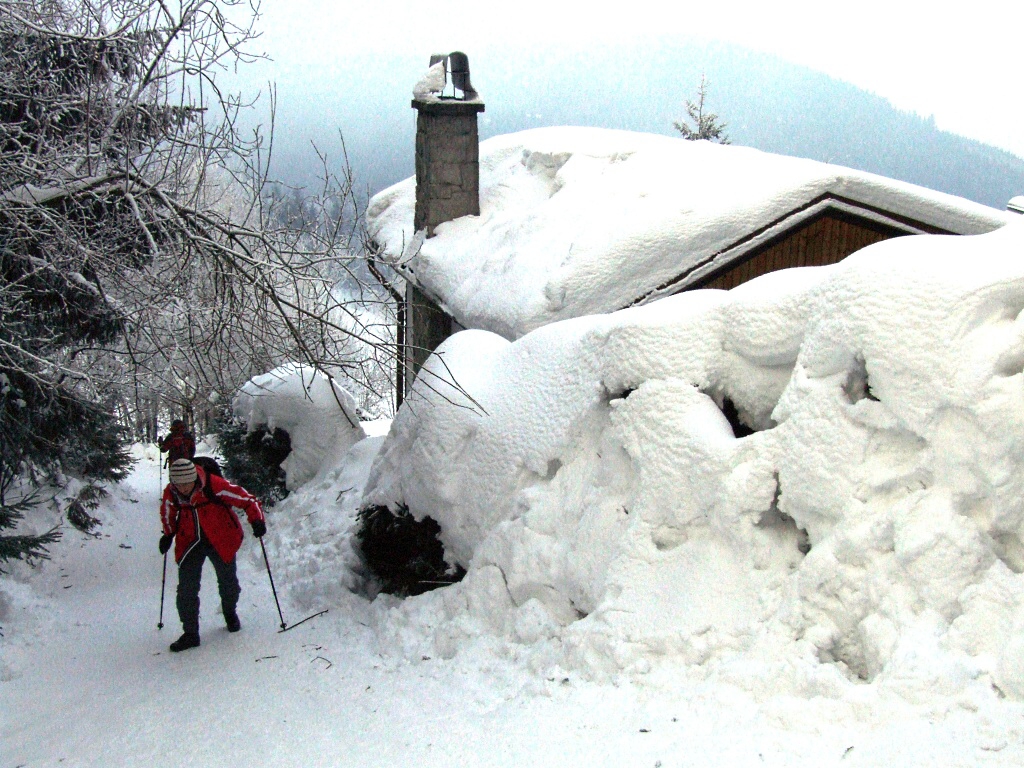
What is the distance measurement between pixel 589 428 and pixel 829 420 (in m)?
1.55

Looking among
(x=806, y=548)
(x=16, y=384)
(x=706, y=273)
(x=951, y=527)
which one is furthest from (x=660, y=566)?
(x=16, y=384)

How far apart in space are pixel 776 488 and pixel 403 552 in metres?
2.95

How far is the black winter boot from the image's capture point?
20.0 feet

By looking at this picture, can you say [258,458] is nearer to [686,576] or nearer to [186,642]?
[186,642]

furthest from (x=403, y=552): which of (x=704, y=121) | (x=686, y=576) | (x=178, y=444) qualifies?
(x=704, y=121)

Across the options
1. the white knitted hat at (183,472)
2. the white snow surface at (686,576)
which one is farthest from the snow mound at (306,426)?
the white knitted hat at (183,472)

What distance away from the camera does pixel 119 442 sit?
1036 cm

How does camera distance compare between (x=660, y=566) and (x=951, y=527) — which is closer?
(x=951, y=527)

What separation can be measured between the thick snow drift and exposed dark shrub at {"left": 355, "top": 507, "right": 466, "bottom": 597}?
247mm

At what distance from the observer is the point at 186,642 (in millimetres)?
6125

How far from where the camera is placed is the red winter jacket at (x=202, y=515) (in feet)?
19.9

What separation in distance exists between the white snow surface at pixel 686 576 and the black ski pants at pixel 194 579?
23 cm

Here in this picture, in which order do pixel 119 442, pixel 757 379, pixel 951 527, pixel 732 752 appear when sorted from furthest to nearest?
pixel 119 442
pixel 757 379
pixel 951 527
pixel 732 752

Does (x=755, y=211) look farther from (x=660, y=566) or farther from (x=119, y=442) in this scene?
(x=119, y=442)
